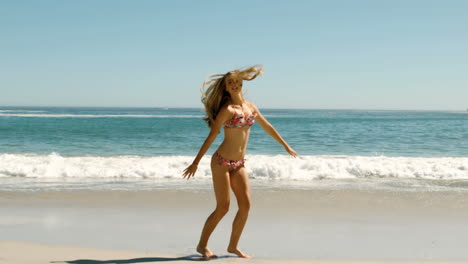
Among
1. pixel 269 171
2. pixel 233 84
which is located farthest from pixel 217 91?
pixel 269 171

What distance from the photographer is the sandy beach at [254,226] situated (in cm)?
454

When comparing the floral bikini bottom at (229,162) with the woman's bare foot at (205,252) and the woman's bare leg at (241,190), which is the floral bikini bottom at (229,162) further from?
the woman's bare foot at (205,252)

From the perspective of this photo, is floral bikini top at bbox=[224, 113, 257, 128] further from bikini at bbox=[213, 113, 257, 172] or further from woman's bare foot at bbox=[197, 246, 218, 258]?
woman's bare foot at bbox=[197, 246, 218, 258]

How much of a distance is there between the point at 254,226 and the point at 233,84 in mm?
2364

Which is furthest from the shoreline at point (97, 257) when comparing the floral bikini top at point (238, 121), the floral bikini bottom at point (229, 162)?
the floral bikini top at point (238, 121)

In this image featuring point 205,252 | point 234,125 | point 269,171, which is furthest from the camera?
point 269,171

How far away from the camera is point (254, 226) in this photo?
18.9 ft

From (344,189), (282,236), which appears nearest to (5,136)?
(344,189)

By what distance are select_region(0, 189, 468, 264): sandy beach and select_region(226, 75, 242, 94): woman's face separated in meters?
1.58

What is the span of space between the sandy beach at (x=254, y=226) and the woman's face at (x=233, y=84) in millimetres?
1584

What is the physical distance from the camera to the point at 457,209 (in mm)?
6961

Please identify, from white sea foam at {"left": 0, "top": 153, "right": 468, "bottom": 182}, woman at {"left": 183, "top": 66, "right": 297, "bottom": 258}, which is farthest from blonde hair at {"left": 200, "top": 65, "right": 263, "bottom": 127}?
white sea foam at {"left": 0, "top": 153, "right": 468, "bottom": 182}

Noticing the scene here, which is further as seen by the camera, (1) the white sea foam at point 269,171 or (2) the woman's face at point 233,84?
(1) the white sea foam at point 269,171

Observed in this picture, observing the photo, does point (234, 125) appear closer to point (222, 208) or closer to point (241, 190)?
point (241, 190)
